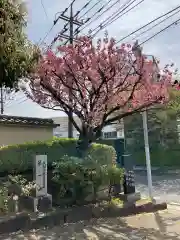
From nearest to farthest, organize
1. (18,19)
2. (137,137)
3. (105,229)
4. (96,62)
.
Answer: (18,19)
(105,229)
(96,62)
(137,137)

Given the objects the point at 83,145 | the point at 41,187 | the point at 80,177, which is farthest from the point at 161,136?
the point at 41,187

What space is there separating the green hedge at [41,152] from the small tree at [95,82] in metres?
0.90

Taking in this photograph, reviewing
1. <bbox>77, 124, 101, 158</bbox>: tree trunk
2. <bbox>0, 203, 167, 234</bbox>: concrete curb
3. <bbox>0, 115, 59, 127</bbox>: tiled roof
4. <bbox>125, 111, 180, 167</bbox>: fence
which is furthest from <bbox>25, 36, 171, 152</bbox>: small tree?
<bbox>125, 111, 180, 167</bbox>: fence

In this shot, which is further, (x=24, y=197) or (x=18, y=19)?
(x=24, y=197)

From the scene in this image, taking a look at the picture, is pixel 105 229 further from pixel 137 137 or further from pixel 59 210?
pixel 137 137

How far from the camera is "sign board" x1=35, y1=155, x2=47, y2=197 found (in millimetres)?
8195

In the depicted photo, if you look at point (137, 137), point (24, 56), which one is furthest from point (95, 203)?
point (137, 137)

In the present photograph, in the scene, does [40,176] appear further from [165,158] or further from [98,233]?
[165,158]

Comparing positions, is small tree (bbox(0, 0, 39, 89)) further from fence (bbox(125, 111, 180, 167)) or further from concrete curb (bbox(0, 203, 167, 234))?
fence (bbox(125, 111, 180, 167))

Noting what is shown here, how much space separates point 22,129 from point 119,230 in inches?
279

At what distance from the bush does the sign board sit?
1.20 feet

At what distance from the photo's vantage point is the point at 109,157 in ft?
35.4

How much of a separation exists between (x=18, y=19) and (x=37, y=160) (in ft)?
11.3

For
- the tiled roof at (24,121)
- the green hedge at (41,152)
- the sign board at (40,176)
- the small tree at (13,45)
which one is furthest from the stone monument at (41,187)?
the tiled roof at (24,121)
